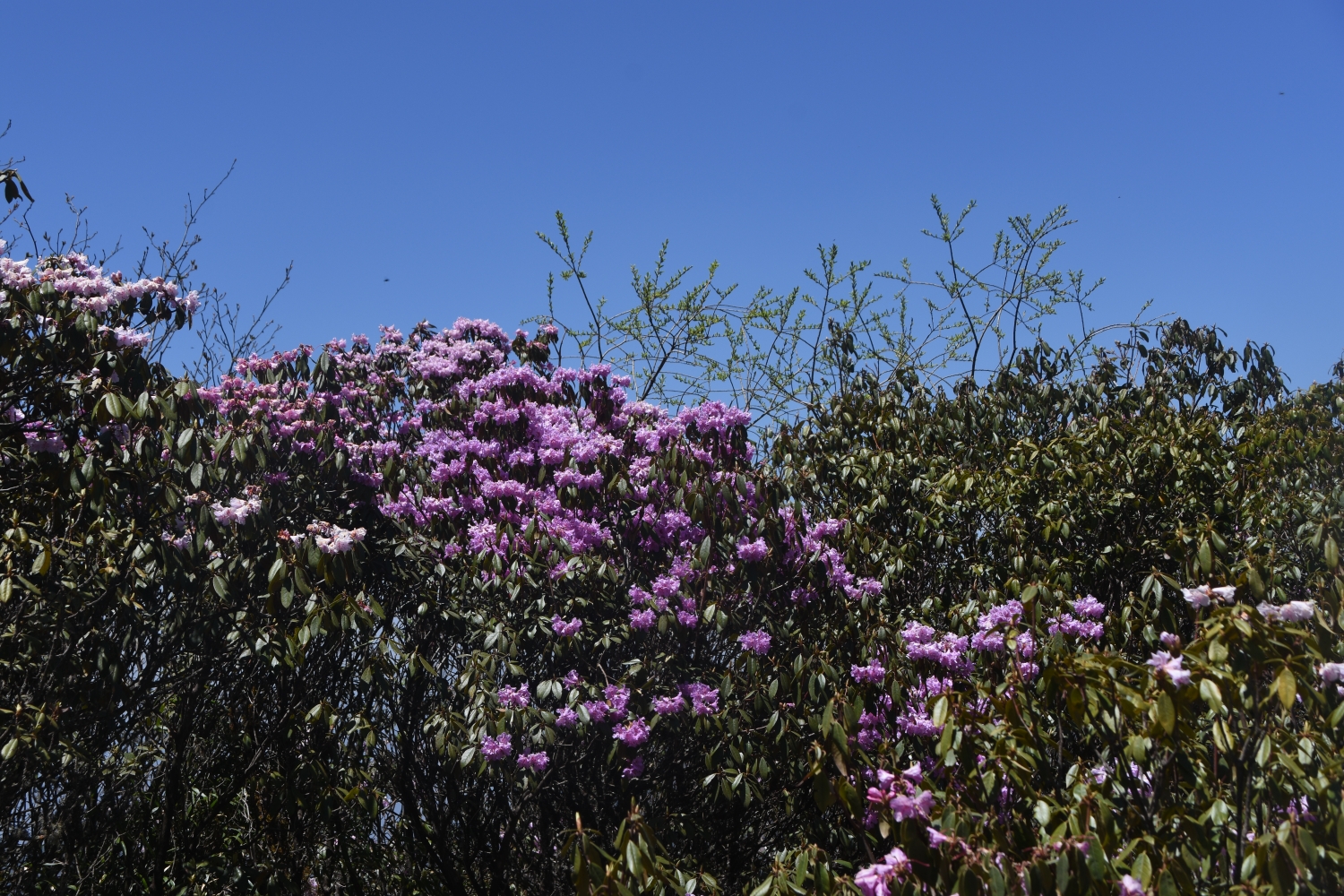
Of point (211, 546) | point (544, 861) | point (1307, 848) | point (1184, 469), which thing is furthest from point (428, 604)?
point (1184, 469)

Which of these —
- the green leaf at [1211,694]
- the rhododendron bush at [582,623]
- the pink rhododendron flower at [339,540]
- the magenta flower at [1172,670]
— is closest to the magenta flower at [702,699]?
the rhododendron bush at [582,623]

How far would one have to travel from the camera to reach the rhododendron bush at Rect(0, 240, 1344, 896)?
2.87m

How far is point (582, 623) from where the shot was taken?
4477 millimetres

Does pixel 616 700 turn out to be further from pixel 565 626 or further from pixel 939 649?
pixel 939 649

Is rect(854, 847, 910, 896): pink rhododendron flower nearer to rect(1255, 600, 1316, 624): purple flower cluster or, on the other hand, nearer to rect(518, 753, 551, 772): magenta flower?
rect(1255, 600, 1316, 624): purple flower cluster

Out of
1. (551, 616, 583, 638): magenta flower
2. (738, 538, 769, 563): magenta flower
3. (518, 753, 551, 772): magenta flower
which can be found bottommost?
(518, 753, 551, 772): magenta flower

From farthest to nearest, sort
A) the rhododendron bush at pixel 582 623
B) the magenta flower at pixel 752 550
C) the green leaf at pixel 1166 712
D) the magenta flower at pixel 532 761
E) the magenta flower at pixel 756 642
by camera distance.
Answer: the magenta flower at pixel 752 550 < the magenta flower at pixel 756 642 < the magenta flower at pixel 532 761 < the rhododendron bush at pixel 582 623 < the green leaf at pixel 1166 712

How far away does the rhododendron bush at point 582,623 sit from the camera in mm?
2865

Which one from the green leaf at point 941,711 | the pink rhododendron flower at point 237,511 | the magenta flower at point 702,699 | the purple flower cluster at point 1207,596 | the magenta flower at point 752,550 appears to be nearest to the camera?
the purple flower cluster at point 1207,596

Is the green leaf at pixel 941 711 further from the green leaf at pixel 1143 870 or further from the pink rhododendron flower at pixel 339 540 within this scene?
the pink rhododendron flower at pixel 339 540

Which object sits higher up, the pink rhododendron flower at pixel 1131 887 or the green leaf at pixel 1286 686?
the green leaf at pixel 1286 686

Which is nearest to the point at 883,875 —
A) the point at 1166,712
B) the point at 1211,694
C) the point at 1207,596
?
the point at 1166,712

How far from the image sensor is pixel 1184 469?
557 centimetres

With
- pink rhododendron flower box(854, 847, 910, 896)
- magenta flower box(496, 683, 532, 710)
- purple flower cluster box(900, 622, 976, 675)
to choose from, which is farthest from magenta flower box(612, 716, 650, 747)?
pink rhododendron flower box(854, 847, 910, 896)
